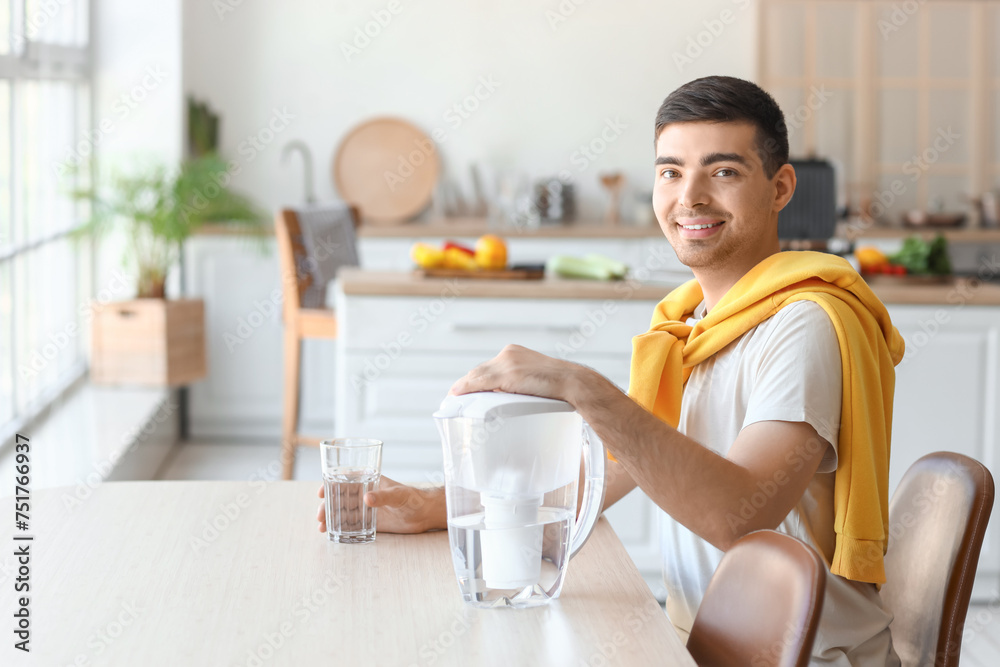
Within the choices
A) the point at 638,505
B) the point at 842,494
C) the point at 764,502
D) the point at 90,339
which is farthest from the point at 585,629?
the point at 90,339

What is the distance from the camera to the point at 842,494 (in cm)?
115

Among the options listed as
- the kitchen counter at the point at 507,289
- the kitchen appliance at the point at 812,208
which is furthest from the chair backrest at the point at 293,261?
the kitchen appliance at the point at 812,208

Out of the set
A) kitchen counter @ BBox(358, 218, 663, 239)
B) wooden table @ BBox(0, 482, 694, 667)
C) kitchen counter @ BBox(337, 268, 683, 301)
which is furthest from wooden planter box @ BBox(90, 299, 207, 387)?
wooden table @ BBox(0, 482, 694, 667)

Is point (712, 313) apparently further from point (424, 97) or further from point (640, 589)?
point (424, 97)

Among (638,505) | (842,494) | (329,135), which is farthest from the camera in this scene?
(329,135)

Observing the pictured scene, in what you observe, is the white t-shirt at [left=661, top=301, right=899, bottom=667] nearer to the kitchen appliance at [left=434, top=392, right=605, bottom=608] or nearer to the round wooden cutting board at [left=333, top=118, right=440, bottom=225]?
the kitchen appliance at [left=434, top=392, right=605, bottom=608]

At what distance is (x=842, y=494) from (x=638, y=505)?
1477 mm

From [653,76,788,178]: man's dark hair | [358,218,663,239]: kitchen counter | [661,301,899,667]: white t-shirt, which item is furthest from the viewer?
[358,218,663,239]: kitchen counter

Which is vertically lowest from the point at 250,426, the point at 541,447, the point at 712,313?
the point at 250,426

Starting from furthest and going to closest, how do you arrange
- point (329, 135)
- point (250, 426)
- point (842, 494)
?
point (329, 135)
point (250, 426)
point (842, 494)

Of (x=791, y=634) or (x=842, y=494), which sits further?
(x=842, y=494)

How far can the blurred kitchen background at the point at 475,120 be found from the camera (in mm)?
4219

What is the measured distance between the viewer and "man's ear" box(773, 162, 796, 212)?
127 cm

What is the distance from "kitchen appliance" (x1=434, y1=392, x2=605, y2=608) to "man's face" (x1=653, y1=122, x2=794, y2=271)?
1.29ft
